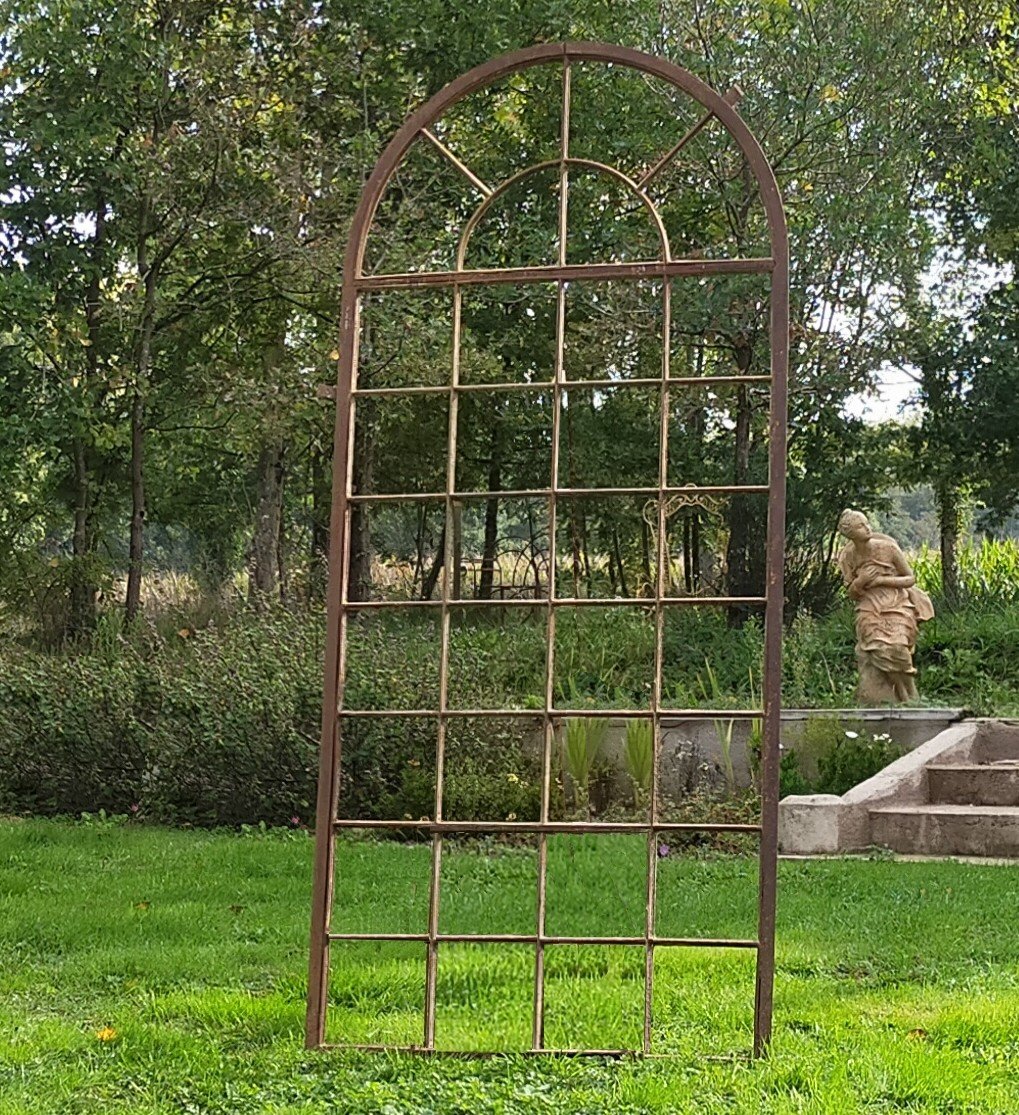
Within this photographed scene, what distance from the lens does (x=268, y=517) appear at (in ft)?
53.8

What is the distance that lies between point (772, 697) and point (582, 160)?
5.54ft

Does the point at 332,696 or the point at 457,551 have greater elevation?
the point at 457,551

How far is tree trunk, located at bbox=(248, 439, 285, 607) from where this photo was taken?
15883mm

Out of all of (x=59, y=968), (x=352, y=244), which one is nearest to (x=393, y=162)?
(x=352, y=244)

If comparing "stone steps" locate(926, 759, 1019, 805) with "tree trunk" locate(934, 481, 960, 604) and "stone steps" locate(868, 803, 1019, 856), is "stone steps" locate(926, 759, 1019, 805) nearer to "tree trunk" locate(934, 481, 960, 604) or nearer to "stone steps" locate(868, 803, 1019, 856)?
"stone steps" locate(868, 803, 1019, 856)

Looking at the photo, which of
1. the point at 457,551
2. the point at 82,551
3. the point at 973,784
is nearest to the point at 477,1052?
the point at 457,551

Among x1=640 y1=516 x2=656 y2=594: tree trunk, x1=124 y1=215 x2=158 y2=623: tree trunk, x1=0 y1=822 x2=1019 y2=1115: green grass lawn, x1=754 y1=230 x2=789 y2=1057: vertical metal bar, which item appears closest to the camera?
x1=0 y1=822 x2=1019 y2=1115: green grass lawn

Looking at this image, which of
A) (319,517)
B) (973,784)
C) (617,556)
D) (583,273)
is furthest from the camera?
(319,517)

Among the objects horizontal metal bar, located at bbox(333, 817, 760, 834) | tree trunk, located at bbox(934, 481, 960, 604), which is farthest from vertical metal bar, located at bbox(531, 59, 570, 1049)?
tree trunk, located at bbox(934, 481, 960, 604)

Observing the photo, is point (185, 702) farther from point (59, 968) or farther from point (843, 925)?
point (843, 925)

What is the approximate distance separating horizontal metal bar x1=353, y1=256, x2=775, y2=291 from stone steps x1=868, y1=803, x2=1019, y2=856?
4.52 meters

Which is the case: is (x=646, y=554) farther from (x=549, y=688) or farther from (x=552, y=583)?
(x=549, y=688)

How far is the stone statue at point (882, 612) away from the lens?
1105 centimetres

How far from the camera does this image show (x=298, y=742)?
920 cm
